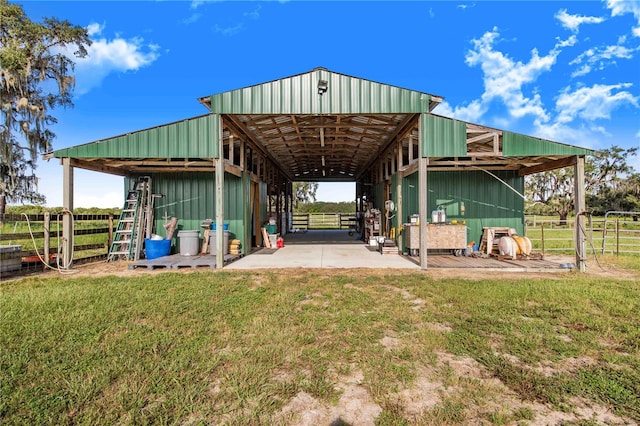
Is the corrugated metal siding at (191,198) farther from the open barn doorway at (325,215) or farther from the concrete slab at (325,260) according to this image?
the open barn doorway at (325,215)

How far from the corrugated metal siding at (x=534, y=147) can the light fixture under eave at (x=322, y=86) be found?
13.8ft

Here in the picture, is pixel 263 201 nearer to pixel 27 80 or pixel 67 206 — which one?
pixel 67 206

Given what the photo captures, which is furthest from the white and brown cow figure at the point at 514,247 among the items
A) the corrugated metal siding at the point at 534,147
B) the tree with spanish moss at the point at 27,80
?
the tree with spanish moss at the point at 27,80

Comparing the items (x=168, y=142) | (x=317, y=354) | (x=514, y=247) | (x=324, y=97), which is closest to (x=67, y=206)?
(x=168, y=142)

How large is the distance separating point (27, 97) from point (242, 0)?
1178cm

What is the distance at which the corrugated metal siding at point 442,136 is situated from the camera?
7.00 metres

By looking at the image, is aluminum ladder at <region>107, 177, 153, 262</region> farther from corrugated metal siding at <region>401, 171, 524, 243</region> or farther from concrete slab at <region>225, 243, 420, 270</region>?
corrugated metal siding at <region>401, 171, 524, 243</region>

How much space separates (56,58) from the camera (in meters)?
14.6

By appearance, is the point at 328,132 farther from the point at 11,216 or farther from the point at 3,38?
the point at 3,38

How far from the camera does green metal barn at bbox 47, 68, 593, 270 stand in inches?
276

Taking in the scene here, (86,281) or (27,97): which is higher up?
(27,97)

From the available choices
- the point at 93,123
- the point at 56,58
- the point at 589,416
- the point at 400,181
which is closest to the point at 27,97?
the point at 56,58

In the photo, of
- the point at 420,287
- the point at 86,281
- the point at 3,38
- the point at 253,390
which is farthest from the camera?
the point at 3,38

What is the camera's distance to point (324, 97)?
277 inches
